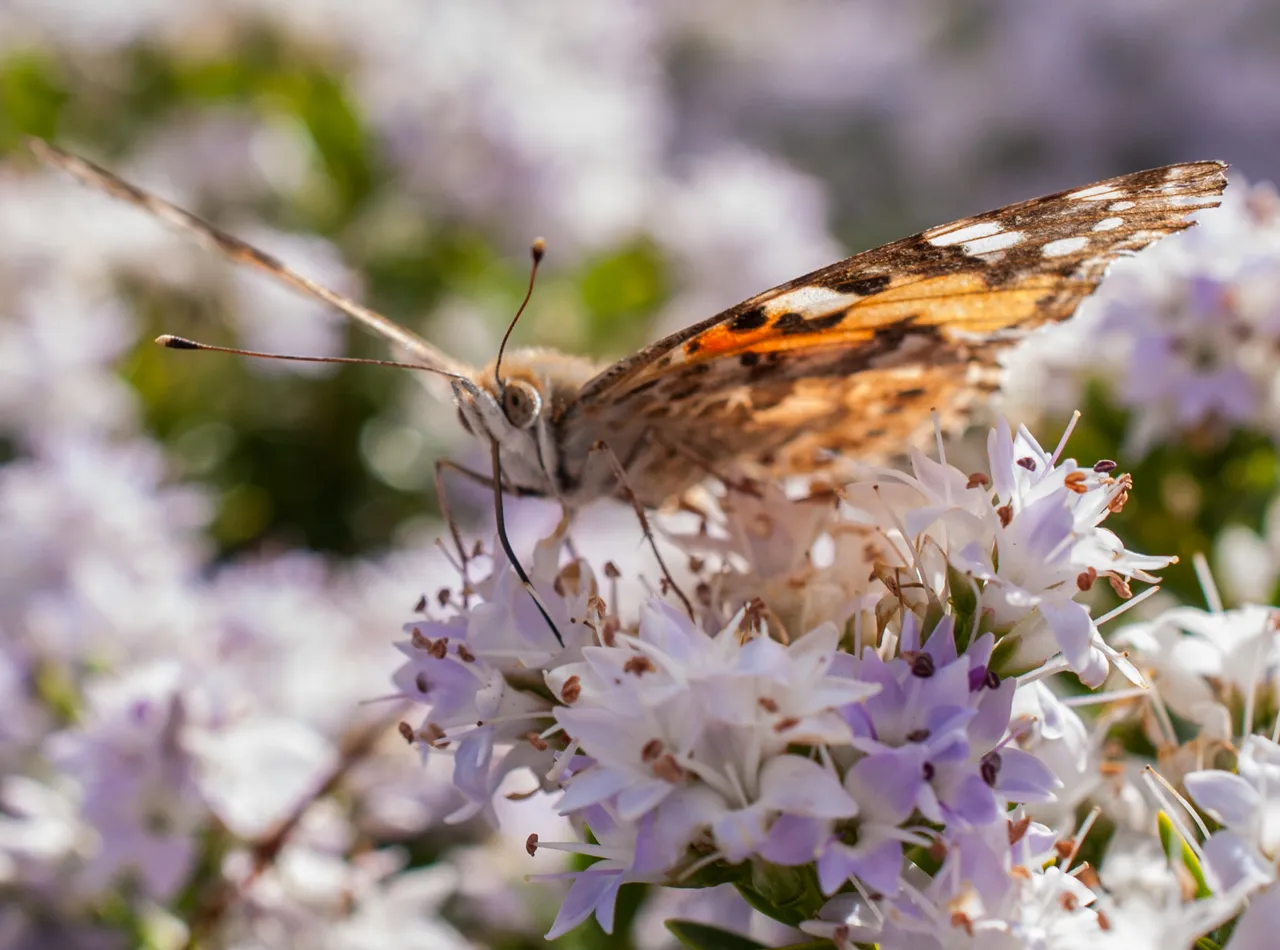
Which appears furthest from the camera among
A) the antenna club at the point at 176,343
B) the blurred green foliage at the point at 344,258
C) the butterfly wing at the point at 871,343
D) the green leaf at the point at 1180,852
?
the blurred green foliage at the point at 344,258

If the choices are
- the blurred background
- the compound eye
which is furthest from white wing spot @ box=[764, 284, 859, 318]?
the blurred background

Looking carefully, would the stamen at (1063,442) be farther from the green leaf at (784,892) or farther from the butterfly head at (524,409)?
the butterfly head at (524,409)

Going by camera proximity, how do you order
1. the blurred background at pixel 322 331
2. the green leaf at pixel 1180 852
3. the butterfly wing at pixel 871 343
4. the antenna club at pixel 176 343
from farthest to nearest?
the blurred background at pixel 322 331, the antenna club at pixel 176 343, the butterfly wing at pixel 871 343, the green leaf at pixel 1180 852

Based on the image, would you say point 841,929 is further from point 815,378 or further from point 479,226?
point 479,226

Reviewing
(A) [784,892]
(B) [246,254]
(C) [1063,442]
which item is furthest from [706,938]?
(B) [246,254]

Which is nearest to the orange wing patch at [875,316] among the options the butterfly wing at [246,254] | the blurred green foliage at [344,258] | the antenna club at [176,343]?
the butterfly wing at [246,254]

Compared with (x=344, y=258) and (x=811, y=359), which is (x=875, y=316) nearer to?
(x=811, y=359)

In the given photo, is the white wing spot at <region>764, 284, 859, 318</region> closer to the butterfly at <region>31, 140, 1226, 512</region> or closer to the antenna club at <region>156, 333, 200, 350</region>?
the butterfly at <region>31, 140, 1226, 512</region>
